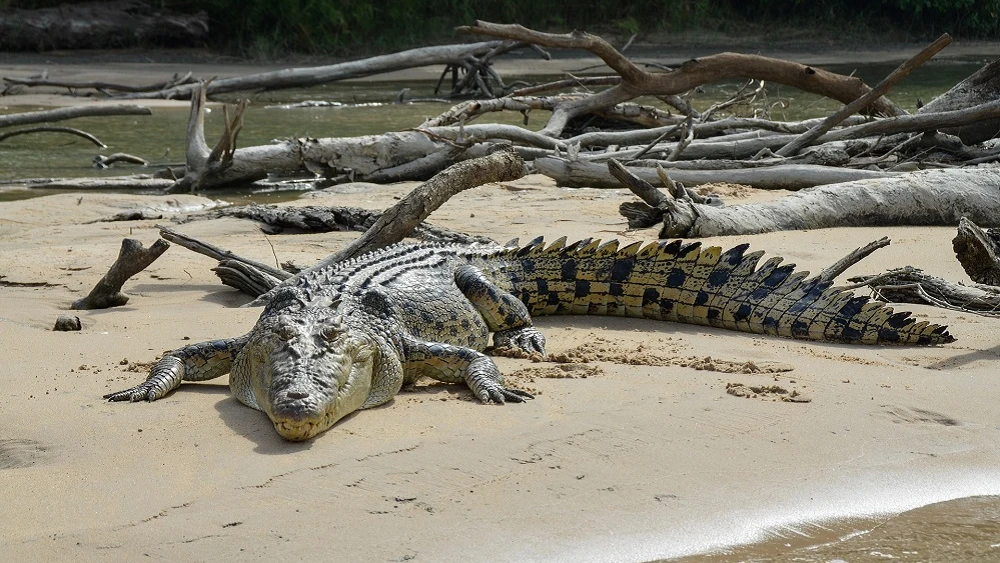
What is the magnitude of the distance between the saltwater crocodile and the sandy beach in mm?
93

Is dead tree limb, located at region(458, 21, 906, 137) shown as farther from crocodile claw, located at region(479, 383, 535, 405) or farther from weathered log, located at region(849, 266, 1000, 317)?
crocodile claw, located at region(479, 383, 535, 405)

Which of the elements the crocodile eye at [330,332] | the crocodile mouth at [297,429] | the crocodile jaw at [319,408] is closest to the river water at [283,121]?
the crocodile eye at [330,332]

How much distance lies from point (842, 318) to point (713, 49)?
2467 cm

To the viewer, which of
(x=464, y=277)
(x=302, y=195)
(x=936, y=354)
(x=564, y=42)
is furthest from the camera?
(x=302, y=195)

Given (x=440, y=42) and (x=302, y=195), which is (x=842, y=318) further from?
(x=440, y=42)

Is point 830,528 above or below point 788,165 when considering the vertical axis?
below

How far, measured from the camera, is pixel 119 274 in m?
5.59

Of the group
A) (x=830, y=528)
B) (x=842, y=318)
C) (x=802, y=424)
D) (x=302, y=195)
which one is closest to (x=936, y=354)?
(x=842, y=318)

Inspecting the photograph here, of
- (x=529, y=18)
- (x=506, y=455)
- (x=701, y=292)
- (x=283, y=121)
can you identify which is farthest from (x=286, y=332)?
(x=529, y=18)

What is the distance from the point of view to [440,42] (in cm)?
2812

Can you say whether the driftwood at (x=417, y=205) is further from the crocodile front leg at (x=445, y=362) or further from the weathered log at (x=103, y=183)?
the weathered log at (x=103, y=183)

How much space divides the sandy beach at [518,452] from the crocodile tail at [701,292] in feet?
0.38

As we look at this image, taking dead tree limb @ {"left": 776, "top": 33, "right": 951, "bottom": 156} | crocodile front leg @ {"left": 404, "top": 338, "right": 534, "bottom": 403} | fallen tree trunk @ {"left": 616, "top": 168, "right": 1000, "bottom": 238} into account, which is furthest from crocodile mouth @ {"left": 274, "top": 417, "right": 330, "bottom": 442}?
dead tree limb @ {"left": 776, "top": 33, "right": 951, "bottom": 156}

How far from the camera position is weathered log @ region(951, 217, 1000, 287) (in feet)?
17.0
